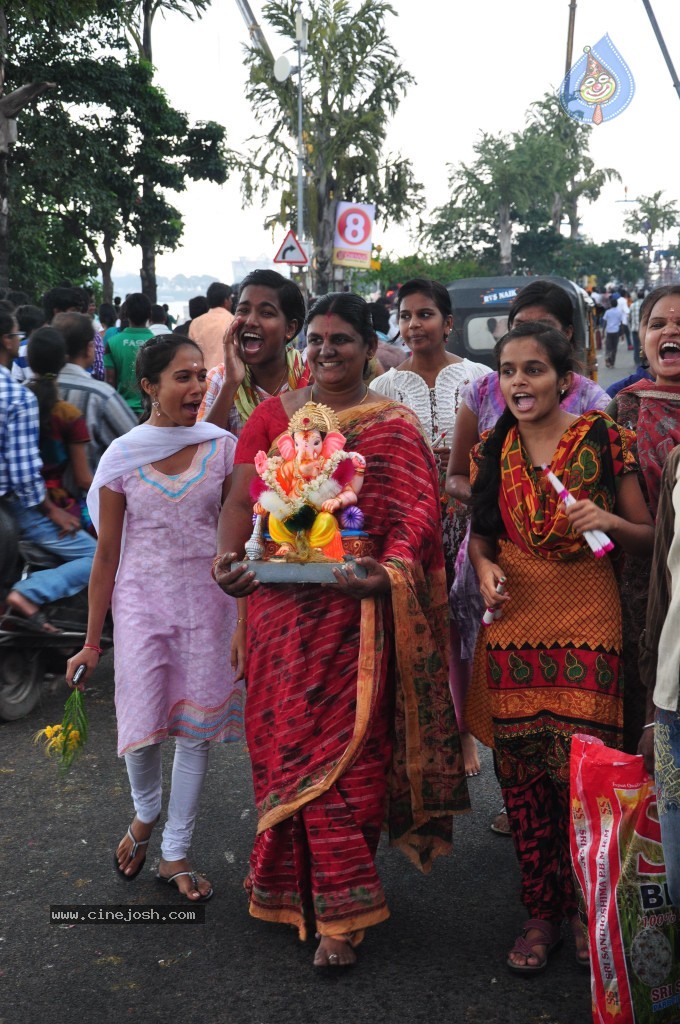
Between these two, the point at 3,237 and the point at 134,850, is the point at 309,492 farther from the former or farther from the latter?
the point at 3,237

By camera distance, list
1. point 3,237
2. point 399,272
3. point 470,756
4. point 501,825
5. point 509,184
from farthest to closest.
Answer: point 509,184, point 399,272, point 3,237, point 470,756, point 501,825

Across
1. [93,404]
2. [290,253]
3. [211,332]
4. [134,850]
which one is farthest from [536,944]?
[290,253]

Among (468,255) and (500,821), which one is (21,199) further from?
(468,255)

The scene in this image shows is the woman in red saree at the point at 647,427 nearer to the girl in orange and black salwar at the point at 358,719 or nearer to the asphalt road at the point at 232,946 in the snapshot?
the girl in orange and black salwar at the point at 358,719

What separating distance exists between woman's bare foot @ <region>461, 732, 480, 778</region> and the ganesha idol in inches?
70.0

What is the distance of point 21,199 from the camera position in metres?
23.1

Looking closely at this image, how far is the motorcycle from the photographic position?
5.89m

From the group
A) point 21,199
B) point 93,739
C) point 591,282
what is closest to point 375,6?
point 21,199

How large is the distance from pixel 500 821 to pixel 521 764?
1062 millimetres

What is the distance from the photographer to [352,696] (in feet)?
11.7

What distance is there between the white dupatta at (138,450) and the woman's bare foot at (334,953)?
1635 mm

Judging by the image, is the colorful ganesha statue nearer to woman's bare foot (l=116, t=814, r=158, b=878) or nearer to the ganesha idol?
the ganesha idol

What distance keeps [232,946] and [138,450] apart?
165 cm

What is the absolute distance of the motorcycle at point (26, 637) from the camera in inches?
232
